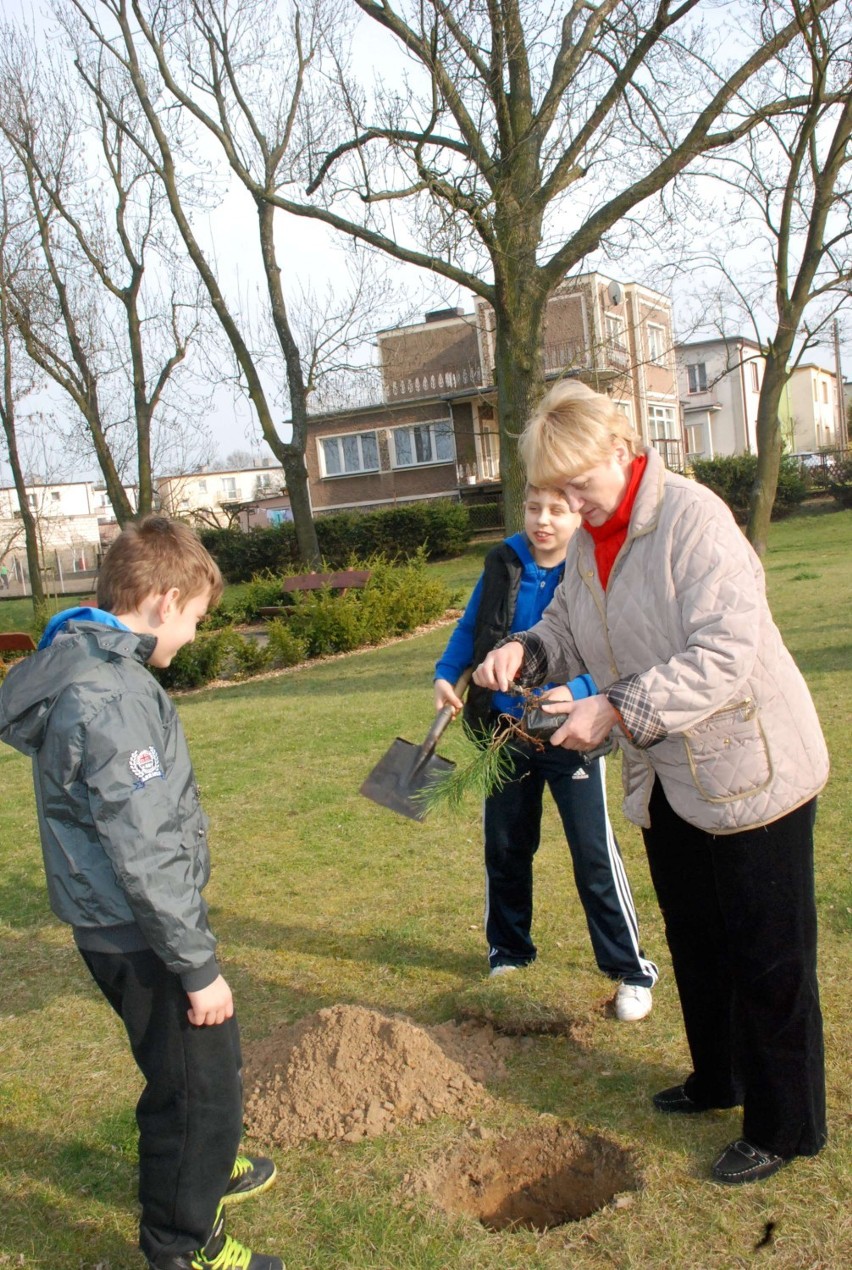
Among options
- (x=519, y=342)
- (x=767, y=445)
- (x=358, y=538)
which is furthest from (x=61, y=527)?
(x=519, y=342)

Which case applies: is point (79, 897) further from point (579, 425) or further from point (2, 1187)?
point (579, 425)

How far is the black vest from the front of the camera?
3.84 metres

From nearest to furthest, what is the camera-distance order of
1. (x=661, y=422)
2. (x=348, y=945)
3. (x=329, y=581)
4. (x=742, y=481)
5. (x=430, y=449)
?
(x=348, y=945) < (x=329, y=581) < (x=742, y=481) < (x=430, y=449) < (x=661, y=422)

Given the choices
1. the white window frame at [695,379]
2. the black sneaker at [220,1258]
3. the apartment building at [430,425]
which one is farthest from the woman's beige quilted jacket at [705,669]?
the white window frame at [695,379]

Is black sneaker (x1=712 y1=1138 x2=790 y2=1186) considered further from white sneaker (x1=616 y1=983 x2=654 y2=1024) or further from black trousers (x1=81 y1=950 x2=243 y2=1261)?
black trousers (x1=81 y1=950 x2=243 y2=1261)

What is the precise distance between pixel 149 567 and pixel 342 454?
41216 millimetres

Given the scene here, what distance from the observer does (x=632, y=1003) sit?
3.70 m

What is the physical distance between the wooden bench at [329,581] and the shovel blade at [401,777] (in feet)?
40.1

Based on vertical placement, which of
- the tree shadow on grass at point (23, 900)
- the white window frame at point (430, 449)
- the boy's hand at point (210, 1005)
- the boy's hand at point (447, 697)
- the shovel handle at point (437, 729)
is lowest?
the tree shadow on grass at point (23, 900)

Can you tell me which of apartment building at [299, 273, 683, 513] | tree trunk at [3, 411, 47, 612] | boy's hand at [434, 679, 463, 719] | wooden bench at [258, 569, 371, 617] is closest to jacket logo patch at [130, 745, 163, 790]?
boy's hand at [434, 679, 463, 719]

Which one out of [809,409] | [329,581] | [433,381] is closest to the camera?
[329,581]

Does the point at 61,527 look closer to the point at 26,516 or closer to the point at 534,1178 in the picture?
the point at 26,516

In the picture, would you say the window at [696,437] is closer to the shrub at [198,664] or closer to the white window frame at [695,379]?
the white window frame at [695,379]

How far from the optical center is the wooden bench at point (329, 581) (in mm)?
16609
